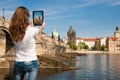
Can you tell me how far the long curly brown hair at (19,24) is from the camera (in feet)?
16.1

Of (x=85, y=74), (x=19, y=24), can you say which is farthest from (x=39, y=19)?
(x=85, y=74)

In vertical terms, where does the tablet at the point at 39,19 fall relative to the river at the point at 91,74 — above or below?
above

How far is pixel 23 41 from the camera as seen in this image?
4922 mm

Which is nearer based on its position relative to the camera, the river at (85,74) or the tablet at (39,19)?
the tablet at (39,19)

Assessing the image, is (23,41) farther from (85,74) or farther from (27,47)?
(85,74)

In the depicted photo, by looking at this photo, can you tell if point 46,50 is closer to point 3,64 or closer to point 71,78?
point 3,64

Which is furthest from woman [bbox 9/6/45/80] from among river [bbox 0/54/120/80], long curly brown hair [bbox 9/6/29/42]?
river [bbox 0/54/120/80]

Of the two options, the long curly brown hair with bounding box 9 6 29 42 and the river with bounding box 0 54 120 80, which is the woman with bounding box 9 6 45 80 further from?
the river with bounding box 0 54 120 80

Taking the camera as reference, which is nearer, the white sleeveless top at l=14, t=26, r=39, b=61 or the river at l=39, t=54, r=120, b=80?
the white sleeveless top at l=14, t=26, r=39, b=61

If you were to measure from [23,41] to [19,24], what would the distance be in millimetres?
284

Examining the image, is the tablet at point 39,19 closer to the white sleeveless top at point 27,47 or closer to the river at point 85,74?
the white sleeveless top at point 27,47

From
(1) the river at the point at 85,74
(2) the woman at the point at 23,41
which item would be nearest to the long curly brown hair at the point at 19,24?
(2) the woman at the point at 23,41

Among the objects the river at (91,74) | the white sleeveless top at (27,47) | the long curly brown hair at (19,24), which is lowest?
the river at (91,74)

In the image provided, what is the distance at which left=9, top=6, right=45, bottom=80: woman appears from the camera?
4.88 metres
